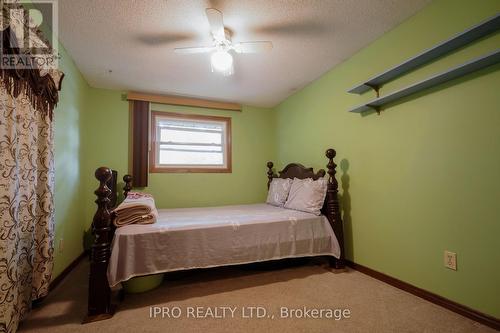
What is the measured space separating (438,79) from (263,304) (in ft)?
6.89

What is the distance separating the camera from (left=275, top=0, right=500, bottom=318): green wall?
4.73 feet

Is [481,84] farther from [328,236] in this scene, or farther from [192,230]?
[192,230]

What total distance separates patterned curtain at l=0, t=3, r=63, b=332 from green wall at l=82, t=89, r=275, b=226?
1.40 meters

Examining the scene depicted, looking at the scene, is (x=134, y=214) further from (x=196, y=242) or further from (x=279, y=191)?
(x=279, y=191)

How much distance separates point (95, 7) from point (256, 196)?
3.17 metres

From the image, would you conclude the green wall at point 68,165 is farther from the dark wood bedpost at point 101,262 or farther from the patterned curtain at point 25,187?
the dark wood bedpost at point 101,262

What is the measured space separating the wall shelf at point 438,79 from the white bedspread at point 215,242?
123 centimetres

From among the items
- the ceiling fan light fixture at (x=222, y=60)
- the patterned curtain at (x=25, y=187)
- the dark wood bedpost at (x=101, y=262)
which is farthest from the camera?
the ceiling fan light fixture at (x=222, y=60)

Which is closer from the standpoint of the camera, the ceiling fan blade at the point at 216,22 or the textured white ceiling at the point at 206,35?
the ceiling fan blade at the point at 216,22

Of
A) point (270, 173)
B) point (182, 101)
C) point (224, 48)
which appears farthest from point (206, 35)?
point (270, 173)

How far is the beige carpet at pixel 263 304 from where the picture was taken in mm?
1437

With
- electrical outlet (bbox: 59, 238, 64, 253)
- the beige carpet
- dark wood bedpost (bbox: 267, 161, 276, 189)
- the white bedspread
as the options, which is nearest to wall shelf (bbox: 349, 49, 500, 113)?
the white bedspread

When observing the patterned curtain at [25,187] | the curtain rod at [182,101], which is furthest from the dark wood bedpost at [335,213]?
the patterned curtain at [25,187]

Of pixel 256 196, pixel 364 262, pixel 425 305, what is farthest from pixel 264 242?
pixel 256 196
